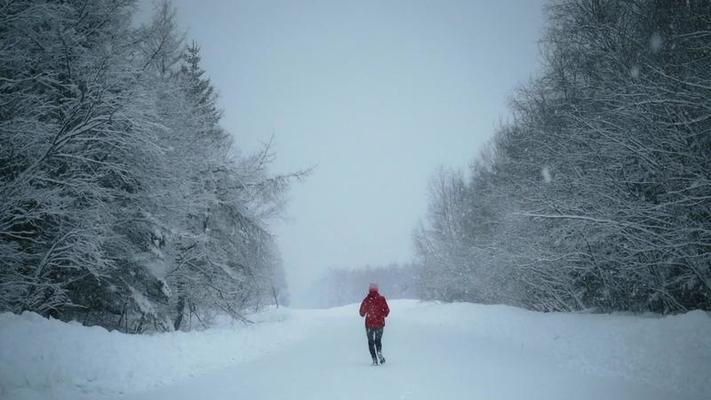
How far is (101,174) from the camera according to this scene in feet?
25.2

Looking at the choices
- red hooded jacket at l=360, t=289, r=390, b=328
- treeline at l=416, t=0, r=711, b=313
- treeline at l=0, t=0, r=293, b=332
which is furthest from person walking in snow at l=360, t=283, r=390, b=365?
treeline at l=0, t=0, r=293, b=332

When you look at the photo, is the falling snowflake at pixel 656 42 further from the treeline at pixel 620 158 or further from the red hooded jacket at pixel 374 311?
the red hooded jacket at pixel 374 311

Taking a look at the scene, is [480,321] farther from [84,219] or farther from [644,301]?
[84,219]

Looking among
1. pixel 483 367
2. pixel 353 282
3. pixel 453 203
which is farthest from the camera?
pixel 353 282

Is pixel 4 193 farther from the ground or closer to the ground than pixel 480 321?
farther from the ground

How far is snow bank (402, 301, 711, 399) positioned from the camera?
20.6 feet

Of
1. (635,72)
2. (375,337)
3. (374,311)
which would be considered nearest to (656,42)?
(635,72)

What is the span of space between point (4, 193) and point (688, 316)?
12.9 meters

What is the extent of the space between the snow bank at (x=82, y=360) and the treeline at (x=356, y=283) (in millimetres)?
98155

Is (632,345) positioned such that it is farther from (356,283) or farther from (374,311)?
(356,283)

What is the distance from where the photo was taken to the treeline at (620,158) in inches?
305

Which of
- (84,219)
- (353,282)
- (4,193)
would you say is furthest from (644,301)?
(353,282)

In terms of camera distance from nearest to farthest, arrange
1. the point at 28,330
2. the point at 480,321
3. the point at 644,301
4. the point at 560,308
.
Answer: the point at 28,330
the point at 644,301
the point at 560,308
the point at 480,321

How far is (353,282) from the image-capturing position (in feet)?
373
